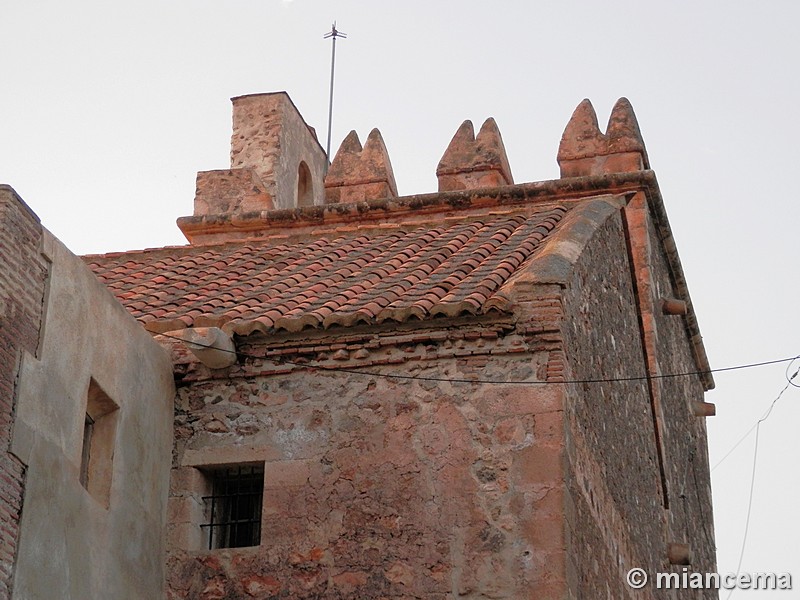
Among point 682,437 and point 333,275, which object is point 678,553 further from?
point 333,275

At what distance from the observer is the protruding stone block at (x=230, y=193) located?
61.1 ft

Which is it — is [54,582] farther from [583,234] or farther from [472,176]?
[472,176]

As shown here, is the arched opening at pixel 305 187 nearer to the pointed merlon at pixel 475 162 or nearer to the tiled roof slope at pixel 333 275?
the pointed merlon at pixel 475 162

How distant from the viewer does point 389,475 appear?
10.4 metres

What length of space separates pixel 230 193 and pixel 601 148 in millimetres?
4540

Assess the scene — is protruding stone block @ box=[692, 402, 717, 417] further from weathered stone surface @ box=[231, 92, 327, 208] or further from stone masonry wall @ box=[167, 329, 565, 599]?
stone masonry wall @ box=[167, 329, 565, 599]

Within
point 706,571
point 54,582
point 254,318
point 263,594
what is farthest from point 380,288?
point 706,571

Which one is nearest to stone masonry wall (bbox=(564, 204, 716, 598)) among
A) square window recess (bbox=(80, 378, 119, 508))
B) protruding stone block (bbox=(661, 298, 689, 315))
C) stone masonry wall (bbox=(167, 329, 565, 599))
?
stone masonry wall (bbox=(167, 329, 565, 599))

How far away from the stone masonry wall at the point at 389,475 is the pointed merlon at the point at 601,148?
26.0 ft

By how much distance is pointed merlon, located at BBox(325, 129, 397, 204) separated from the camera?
18422mm

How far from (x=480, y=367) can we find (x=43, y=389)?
9.68ft

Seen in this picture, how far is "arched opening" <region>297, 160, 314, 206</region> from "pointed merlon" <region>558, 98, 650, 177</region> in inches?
169

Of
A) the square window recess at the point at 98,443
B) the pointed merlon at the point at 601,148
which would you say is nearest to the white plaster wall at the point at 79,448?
the square window recess at the point at 98,443

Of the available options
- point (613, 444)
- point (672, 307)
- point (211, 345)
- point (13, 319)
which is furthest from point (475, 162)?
point (13, 319)
